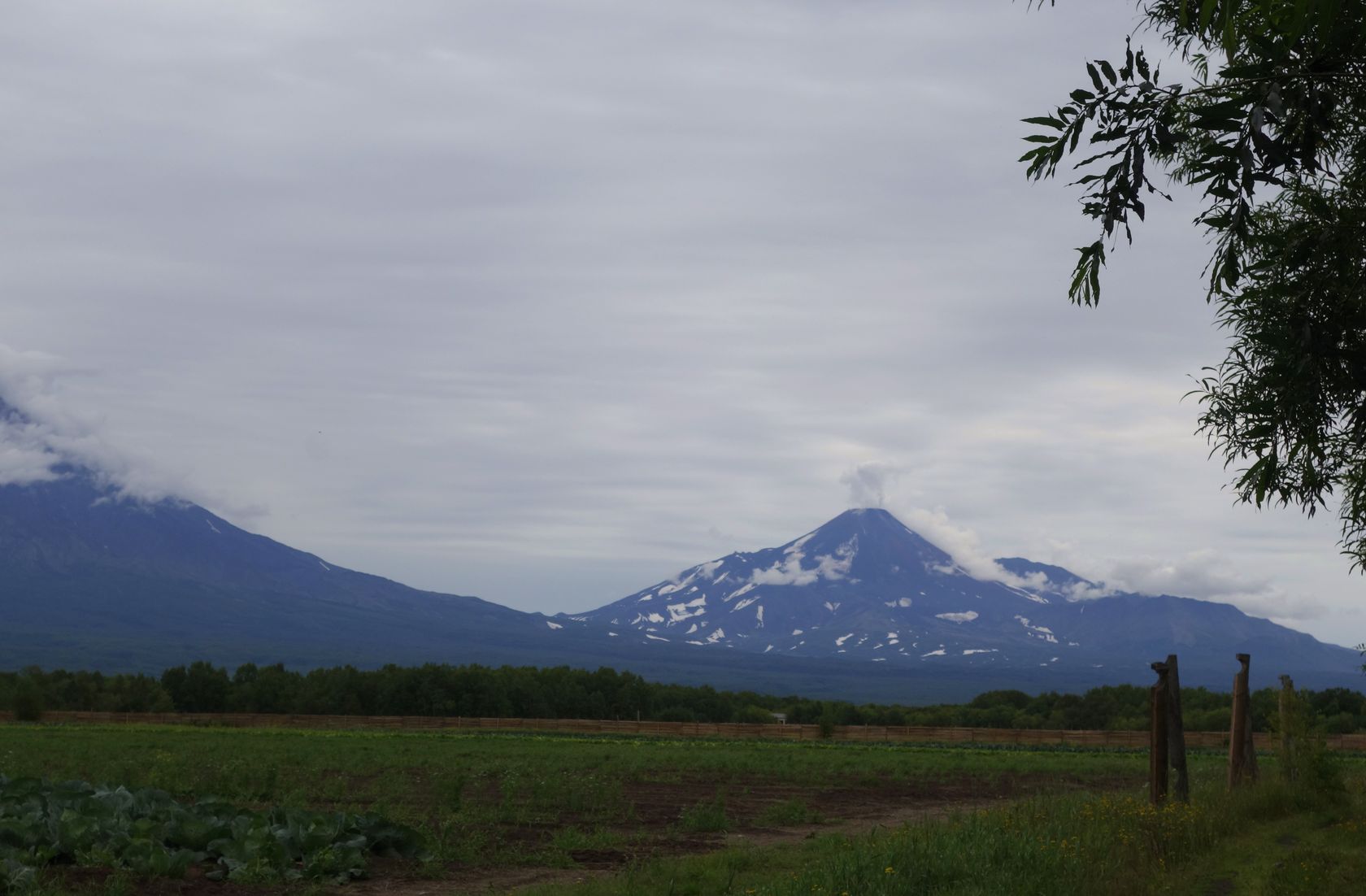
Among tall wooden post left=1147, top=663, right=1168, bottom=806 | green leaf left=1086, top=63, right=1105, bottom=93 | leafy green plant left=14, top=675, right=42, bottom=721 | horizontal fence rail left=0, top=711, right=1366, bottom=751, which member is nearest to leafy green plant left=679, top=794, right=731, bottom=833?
tall wooden post left=1147, top=663, right=1168, bottom=806

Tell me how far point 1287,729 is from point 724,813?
32.2 feet

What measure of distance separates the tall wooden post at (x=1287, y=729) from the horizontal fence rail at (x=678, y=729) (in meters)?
43.8

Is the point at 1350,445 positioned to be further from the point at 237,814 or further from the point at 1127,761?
the point at 1127,761

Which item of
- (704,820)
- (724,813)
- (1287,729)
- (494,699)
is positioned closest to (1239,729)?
(1287,729)

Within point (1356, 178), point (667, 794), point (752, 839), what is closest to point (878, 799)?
point (667, 794)

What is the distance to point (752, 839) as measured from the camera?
19.7m

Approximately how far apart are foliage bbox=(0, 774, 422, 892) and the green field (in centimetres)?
30

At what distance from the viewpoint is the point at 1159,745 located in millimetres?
16547

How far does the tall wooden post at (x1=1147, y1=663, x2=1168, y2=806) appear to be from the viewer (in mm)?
16312

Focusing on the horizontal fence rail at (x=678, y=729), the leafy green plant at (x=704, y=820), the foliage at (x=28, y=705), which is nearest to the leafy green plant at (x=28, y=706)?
the foliage at (x=28, y=705)

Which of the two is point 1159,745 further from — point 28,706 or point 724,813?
point 28,706

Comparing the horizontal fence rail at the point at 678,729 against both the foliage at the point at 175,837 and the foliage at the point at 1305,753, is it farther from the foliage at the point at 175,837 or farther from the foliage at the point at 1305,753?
the foliage at the point at 175,837

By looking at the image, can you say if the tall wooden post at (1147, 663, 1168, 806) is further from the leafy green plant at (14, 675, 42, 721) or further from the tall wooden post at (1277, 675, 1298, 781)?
the leafy green plant at (14, 675, 42, 721)

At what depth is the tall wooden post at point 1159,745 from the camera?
53.5 feet
